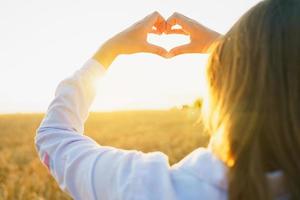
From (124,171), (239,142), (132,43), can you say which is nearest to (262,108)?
(239,142)

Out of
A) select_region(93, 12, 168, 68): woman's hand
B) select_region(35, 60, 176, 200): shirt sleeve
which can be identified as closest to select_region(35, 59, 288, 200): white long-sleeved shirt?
select_region(35, 60, 176, 200): shirt sleeve

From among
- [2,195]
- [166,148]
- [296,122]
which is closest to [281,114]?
[296,122]

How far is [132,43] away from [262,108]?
1.30 feet

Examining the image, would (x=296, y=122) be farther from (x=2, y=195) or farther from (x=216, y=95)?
(x=2, y=195)

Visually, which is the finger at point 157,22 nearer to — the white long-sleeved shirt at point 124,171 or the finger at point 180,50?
the finger at point 180,50

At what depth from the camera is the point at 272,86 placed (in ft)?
3.88

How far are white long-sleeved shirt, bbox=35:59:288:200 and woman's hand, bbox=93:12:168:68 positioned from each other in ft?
0.64

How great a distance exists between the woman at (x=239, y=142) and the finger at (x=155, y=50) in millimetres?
216

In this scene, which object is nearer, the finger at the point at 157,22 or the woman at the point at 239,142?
the woman at the point at 239,142

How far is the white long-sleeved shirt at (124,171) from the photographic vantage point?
119 centimetres

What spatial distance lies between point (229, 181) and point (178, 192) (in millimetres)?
91

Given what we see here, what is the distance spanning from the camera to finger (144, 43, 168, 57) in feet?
4.90

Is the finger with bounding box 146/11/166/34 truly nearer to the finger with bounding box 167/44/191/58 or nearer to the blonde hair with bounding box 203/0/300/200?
the finger with bounding box 167/44/191/58

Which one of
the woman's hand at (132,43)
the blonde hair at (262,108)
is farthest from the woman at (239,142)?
the woman's hand at (132,43)
